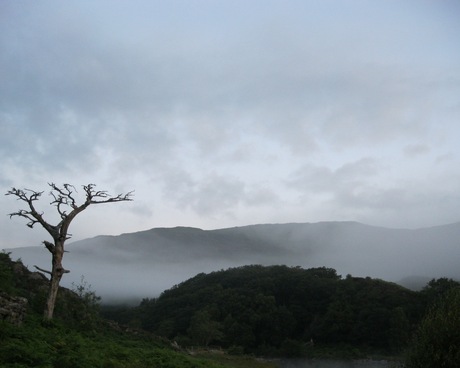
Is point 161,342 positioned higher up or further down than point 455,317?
further down

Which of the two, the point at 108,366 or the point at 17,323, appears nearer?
the point at 108,366

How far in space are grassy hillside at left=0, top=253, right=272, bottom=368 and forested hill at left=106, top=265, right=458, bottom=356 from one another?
55.3 metres

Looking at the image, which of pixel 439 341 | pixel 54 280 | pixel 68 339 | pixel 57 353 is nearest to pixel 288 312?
pixel 439 341

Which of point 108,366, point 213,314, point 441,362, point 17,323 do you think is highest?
point 17,323

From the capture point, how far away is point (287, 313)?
115500 millimetres

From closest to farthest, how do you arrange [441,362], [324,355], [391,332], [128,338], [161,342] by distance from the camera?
1. [441,362]
2. [128,338]
3. [161,342]
4. [324,355]
5. [391,332]

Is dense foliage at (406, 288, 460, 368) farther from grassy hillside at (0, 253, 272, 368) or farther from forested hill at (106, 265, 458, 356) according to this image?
forested hill at (106, 265, 458, 356)

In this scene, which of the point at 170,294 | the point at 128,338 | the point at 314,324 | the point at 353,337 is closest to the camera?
the point at 128,338

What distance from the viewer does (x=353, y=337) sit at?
324 ft

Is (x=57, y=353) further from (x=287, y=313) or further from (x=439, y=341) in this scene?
(x=287, y=313)

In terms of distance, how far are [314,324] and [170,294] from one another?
2429 inches

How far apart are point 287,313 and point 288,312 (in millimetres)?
910

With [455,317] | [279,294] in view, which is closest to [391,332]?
[279,294]

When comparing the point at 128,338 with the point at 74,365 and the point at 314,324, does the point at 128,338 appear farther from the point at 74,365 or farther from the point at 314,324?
the point at 314,324
